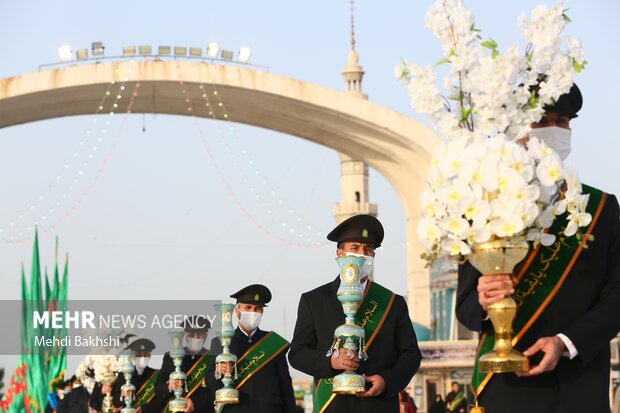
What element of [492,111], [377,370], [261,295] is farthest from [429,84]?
[261,295]

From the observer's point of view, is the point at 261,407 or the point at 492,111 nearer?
the point at 492,111

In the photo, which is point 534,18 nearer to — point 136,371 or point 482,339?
point 482,339

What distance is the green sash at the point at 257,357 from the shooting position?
12328 millimetres

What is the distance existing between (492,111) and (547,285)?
2.46 ft

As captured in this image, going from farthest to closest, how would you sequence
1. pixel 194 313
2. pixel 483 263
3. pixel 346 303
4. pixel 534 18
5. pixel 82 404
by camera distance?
pixel 82 404 → pixel 194 313 → pixel 346 303 → pixel 534 18 → pixel 483 263

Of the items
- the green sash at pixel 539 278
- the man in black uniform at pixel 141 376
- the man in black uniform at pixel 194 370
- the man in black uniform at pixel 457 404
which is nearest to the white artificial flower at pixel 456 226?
the green sash at pixel 539 278

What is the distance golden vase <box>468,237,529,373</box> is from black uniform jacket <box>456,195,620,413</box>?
16 centimetres

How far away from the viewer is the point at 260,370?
12.3 metres

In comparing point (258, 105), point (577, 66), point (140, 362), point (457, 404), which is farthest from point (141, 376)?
point (258, 105)

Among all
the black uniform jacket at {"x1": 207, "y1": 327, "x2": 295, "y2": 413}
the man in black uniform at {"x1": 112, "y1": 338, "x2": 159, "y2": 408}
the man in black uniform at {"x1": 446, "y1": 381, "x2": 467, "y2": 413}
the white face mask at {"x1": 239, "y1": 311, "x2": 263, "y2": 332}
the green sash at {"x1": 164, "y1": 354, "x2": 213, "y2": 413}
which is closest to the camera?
the black uniform jacket at {"x1": 207, "y1": 327, "x2": 295, "y2": 413}

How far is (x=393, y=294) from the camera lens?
28.7ft

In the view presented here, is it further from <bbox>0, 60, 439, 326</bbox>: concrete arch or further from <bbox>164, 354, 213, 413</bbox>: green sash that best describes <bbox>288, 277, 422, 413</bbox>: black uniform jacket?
<bbox>0, 60, 439, 326</bbox>: concrete arch

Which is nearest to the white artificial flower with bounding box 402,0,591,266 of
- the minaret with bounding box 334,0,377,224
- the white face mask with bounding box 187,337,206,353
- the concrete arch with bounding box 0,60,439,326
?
the white face mask with bounding box 187,337,206,353

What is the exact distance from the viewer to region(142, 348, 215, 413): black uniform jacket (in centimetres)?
1455
